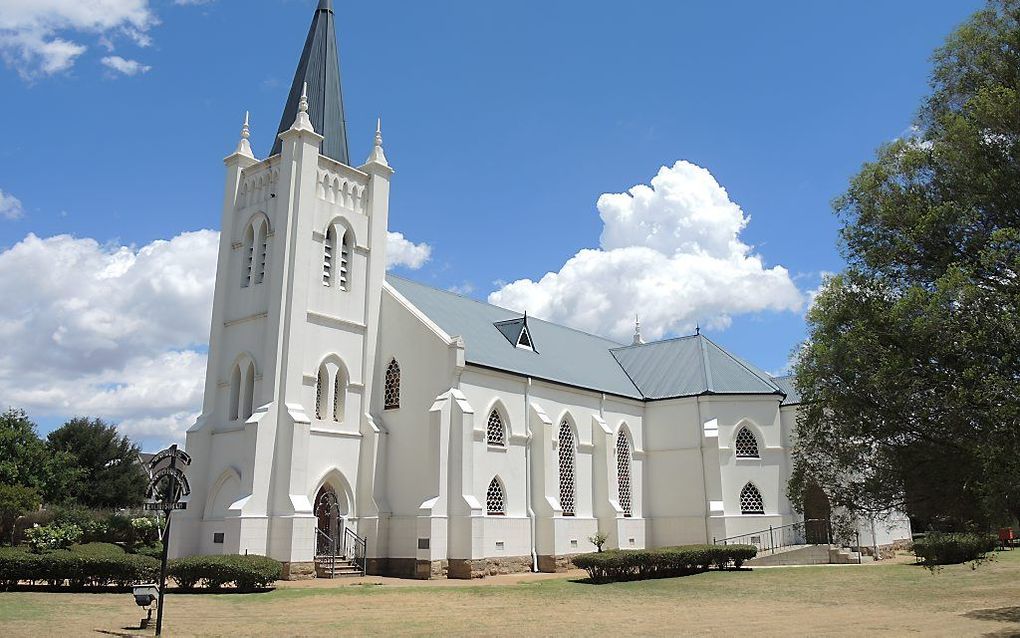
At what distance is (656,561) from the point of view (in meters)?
26.2

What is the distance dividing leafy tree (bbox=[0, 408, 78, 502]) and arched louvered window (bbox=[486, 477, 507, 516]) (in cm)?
3337

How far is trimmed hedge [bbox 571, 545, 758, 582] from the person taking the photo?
25.3 meters

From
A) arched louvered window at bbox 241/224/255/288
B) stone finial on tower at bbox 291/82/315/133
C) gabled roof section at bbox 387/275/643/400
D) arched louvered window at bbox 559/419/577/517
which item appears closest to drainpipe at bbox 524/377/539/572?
gabled roof section at bbox 387/275/643/400

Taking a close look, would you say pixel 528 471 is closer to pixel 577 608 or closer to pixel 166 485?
pixel 577 608

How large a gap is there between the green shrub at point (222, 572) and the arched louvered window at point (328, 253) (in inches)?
461

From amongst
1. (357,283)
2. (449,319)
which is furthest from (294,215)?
(449,319)

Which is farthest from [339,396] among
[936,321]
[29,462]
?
[29,462]

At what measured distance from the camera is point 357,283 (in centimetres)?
3109

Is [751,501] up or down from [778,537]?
up

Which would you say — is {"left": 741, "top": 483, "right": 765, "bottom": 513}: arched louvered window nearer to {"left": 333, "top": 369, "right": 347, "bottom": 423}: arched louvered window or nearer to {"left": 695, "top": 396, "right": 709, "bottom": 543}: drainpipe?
{"left": 695, "top": 396, "right": 709, "bottom": 543}: drainpipe

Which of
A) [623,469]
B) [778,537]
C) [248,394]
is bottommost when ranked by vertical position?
[778,537]

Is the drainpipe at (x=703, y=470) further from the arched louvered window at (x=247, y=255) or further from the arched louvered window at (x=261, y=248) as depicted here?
the arched louvered window at (x=247, y=255)

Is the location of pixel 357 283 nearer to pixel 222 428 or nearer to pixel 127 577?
pixel 222 428

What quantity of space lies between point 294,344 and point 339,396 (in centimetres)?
292
